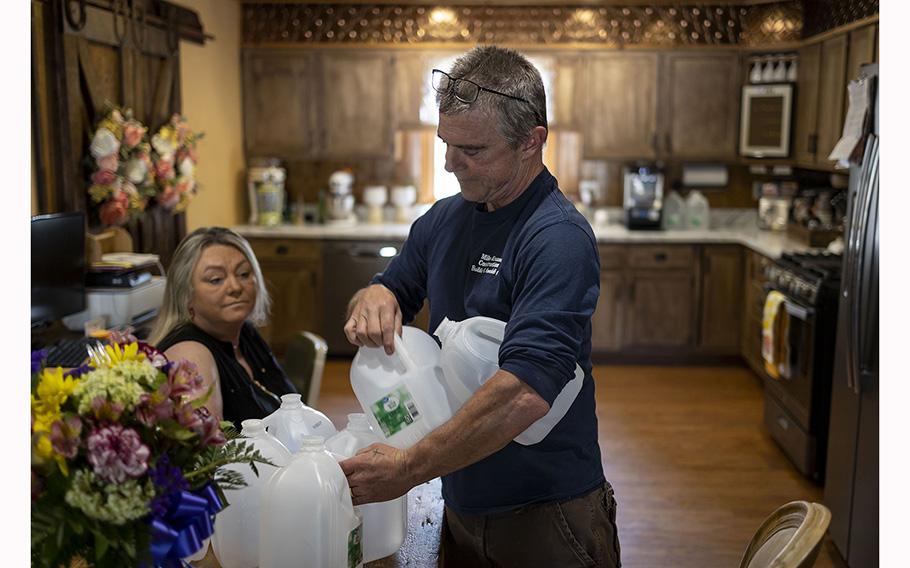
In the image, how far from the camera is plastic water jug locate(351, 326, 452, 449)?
1.60 m

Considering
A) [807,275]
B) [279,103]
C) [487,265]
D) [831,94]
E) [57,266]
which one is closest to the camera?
[487,265]

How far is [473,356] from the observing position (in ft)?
5.18

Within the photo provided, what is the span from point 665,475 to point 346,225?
310 centimetres

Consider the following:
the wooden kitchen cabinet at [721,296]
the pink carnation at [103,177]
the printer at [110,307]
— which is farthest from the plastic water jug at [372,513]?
the wooden kitchen cabinet at [721,296]

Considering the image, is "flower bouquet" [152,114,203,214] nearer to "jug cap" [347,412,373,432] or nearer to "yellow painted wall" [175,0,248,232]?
"yellow painted wall" [175,0,248,232]

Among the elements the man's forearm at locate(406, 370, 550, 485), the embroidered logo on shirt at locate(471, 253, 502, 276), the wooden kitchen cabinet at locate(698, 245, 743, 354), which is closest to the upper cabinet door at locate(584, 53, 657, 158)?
the wooden kitchen cabinet at locate(698, 245, 743, 354)

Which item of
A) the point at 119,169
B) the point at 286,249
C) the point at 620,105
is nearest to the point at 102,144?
the point at 119,169

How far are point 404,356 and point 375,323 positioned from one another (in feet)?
0.29

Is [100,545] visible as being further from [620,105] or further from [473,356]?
[620,105]

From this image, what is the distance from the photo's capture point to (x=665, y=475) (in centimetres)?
438
